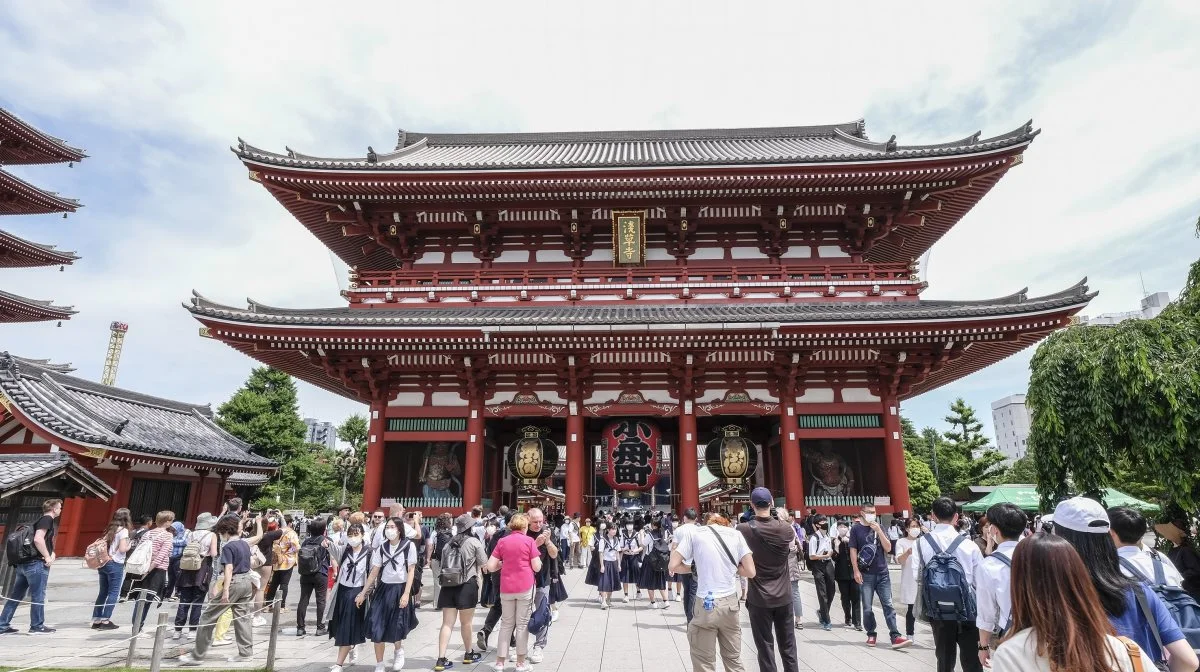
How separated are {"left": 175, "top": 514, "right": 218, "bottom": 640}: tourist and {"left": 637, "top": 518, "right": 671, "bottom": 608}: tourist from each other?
23.0 ft

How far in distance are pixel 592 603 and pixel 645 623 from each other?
2010mm

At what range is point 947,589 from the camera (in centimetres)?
542

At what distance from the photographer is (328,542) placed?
359 inches

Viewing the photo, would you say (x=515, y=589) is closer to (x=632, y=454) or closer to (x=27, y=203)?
(x=632, y=454)

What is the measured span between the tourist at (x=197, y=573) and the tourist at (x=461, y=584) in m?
3.97

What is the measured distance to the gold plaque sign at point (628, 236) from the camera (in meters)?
16.9

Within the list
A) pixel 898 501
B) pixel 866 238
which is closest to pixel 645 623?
pixel 898 501

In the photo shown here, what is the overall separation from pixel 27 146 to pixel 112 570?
25.0 metres

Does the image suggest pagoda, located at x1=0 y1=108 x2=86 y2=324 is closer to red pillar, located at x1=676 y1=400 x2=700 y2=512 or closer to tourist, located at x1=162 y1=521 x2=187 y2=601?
tourist, located at x1=162 y1=521 x2=187 y2=601

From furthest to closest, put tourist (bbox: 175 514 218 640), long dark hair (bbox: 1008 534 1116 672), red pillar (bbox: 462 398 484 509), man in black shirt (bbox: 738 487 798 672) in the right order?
red pillar (bbox: 462 398 484 509)
tourist (bbox: 175 514 218 640)
man in black shirt (bbox: 738 487 798 672)
long dark hair (bbox: 1008 534 1116 672)

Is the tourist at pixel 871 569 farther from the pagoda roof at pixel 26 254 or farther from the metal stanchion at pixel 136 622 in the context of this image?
the pagoda roof at pixel 26 254

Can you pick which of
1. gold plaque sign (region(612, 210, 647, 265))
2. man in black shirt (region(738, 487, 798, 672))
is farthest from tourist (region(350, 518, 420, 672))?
gold plaque sign (region(612, 210, 647, 265))

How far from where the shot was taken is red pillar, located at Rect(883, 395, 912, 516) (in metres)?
14.8

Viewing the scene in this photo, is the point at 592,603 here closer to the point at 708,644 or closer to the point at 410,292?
the point at 708,644
